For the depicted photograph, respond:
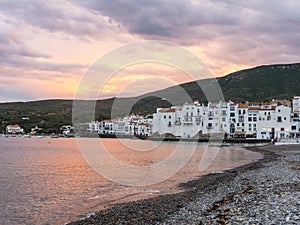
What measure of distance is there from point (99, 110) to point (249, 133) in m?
94.6

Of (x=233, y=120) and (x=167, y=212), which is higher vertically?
(x=233, y=120)

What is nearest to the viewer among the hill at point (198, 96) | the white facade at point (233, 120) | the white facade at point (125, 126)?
the white facade at point (233, 120)

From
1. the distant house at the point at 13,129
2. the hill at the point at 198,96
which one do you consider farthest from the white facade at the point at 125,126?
the distant house at the point at 13,129

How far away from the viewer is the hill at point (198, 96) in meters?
154

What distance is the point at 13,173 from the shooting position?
105ft

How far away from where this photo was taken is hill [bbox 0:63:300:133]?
154 metres

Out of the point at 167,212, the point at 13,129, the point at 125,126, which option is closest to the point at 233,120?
the point at 125,126

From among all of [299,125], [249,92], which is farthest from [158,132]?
[249,92]

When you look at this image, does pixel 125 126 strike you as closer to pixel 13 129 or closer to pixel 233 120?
pixel 13 129

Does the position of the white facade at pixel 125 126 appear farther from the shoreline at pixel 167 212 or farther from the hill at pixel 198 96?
the shoreline at pixel 167 212

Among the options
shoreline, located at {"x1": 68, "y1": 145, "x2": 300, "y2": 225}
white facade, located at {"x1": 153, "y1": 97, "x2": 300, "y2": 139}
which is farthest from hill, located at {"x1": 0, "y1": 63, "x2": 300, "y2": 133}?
shoreline, located at {"x1": 68, "y1": 145, "x2": 300, "y2": 225}

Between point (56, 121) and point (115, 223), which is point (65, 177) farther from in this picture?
point (56, 121)

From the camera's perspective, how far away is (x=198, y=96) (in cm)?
16662

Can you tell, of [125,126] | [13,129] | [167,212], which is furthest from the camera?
[13,129]
